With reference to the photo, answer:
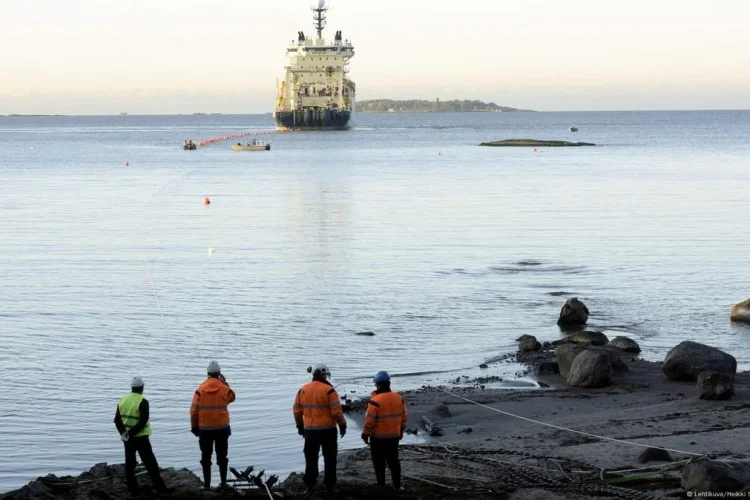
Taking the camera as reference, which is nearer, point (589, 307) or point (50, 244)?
point (589, 307)

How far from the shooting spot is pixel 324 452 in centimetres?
1318

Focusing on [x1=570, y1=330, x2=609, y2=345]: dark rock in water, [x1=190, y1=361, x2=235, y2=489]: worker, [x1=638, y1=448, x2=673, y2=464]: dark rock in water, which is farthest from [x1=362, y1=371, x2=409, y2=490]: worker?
[x1=570, y1=330, x2=609, y2=345]: dark rock in water

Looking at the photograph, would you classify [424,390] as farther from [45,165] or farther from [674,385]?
[45,165]

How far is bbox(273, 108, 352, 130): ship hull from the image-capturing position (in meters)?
175

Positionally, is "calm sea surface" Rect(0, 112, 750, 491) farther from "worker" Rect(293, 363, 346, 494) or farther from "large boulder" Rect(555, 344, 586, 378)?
"worker" Rect(293, 363, 346, 494)

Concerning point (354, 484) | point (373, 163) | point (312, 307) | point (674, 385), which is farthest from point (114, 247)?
point (373, 163)

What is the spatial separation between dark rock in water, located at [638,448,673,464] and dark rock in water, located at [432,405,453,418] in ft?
14.1

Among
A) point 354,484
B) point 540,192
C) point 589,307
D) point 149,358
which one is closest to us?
point 354,484

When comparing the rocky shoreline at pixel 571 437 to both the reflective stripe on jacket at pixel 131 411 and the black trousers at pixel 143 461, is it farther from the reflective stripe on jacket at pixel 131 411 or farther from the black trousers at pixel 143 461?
the reflective stripe on jacket at pixel 131 411

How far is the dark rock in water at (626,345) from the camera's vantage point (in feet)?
75.8

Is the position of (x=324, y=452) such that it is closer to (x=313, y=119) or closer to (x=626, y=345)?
(x=626, y=345)

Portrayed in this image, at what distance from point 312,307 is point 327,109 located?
482ft

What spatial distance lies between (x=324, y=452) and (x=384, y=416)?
2.95 feet

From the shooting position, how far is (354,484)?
13.6m
